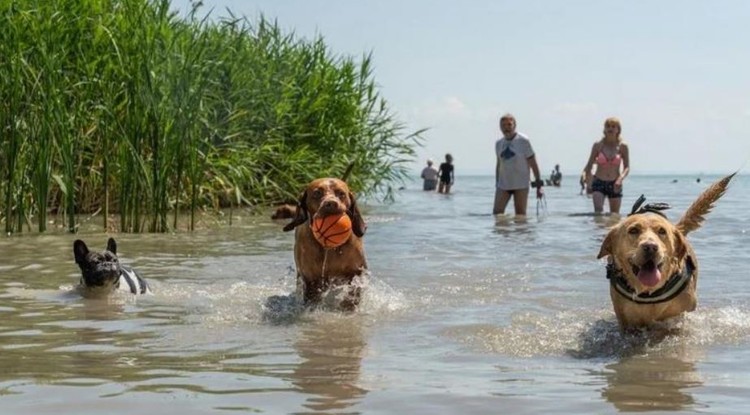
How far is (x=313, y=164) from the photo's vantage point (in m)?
17.8

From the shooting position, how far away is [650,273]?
5723mm

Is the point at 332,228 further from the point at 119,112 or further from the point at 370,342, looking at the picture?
the point at 119,112

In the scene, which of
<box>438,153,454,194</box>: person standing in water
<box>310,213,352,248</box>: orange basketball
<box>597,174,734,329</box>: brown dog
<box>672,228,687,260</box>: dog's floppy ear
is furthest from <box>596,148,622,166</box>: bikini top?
<box>438,153,454,194</box>: person standing in water

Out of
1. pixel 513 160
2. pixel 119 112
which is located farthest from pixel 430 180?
pixel 119 112

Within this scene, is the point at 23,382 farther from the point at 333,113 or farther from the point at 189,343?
the point at 333,113

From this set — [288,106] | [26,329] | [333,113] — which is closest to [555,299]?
[26,329]

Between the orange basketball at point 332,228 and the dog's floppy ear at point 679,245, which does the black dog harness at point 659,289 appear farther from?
the orange basketball at point 332,228

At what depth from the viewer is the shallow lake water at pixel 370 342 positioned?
4438 mm

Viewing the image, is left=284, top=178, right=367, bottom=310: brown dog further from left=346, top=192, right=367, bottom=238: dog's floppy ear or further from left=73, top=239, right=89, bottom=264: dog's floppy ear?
left=73, top=239, right=89, bottom=264: dog's floppy ear

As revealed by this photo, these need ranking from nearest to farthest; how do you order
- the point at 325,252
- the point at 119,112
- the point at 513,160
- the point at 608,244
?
the point at 608,244, the point at 325,252, the point at 119,112, the point at 513,160

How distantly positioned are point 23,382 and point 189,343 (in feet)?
4.32

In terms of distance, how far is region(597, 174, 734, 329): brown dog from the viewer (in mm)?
5734

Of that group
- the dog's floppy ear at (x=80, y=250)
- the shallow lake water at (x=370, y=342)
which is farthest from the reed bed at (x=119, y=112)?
the dog's floppy ear at (x=80, y=250)

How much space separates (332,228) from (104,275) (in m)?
1.89
